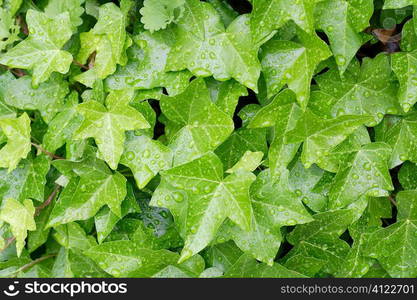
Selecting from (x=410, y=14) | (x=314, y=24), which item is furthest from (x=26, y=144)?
(x=410, y=14)

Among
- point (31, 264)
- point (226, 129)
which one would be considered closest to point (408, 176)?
point (226, 129)

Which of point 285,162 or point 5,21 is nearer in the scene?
point 285,162

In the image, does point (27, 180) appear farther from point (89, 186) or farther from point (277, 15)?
point (277, 15)

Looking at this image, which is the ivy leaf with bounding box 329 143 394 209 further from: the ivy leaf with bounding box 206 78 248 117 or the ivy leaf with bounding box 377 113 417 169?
the ivy leaf with bounding box 206 78 248 117

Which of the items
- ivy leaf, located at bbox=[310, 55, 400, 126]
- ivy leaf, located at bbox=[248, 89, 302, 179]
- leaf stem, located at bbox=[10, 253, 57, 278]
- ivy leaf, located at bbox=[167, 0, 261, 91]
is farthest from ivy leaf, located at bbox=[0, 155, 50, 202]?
ivy leaf, located at bbox=[310, 55, 400, 126]

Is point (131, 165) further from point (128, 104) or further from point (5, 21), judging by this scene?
point (5, 21)

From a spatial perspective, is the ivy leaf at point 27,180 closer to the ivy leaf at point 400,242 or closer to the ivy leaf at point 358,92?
the ivy leaf at point 358,92
